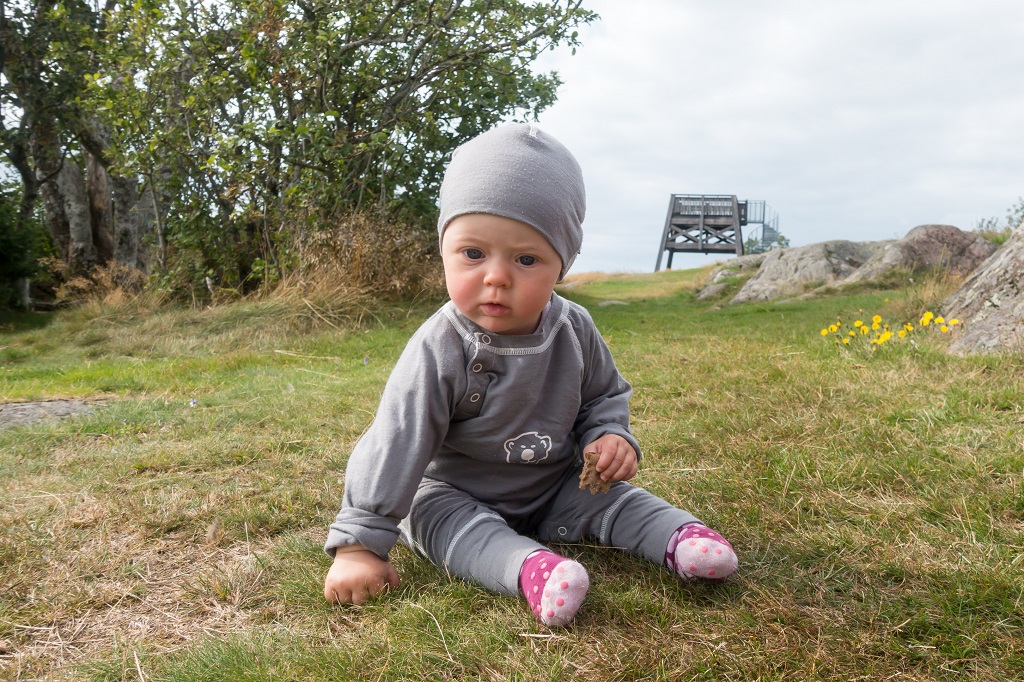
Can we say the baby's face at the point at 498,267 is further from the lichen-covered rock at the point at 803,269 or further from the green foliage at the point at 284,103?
the lichen-covered rock at the point at 803,269

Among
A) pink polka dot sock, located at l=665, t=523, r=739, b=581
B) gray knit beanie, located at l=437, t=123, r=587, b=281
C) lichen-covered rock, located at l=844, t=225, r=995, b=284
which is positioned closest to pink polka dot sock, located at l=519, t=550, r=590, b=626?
pink polka dot sock, located at l=665, t=523, r=739, b=581

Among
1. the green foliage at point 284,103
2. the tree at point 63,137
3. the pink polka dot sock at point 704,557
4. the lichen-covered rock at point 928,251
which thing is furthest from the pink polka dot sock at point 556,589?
the lichen-covered rock at point 928,251

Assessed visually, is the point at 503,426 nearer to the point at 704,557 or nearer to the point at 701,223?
the point at 704,557

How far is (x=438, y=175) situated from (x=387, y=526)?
34.2 ft

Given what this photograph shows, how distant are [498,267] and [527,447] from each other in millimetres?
528

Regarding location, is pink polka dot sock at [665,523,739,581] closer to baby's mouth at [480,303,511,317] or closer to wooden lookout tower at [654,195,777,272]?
baby's mouth at [480,303,511,317]

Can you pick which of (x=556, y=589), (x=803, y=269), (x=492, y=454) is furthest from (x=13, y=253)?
(x=803, y=269)

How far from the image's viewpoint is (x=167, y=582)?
2.21 meters

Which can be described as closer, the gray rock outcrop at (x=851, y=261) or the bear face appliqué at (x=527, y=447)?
the bear face appliqué at (x=527, y=447)

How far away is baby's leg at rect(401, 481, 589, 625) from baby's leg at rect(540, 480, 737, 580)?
0.80 feet

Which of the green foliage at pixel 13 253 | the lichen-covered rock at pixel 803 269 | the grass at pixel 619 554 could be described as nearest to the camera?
the grass at pixel 619 554

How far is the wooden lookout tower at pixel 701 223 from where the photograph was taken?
2292 centimetres

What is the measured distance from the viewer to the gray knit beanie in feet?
6.58

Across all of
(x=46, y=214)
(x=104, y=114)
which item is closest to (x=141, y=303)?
(x=104, y=114)
